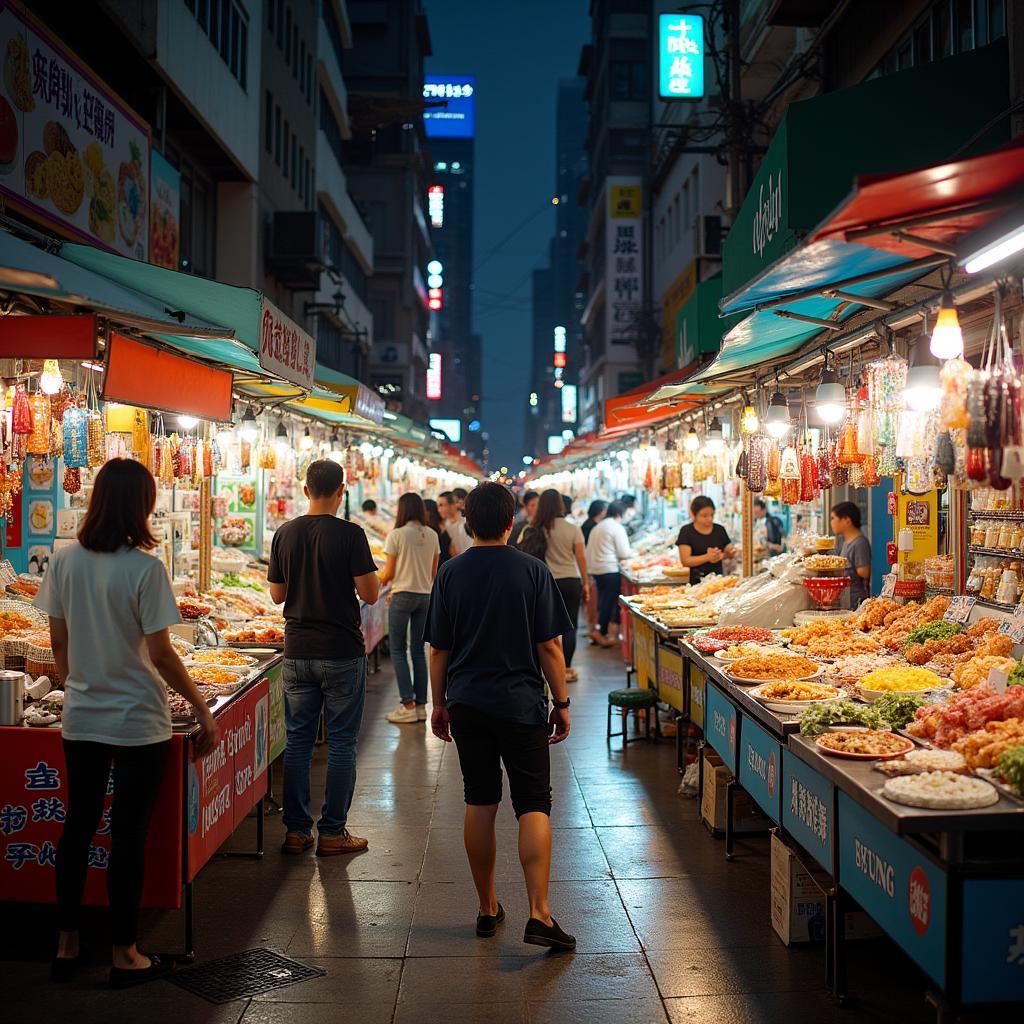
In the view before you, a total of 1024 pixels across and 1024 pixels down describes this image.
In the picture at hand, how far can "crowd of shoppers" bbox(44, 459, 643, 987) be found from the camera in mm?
4559

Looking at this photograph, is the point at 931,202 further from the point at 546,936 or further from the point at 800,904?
the point at 546,936

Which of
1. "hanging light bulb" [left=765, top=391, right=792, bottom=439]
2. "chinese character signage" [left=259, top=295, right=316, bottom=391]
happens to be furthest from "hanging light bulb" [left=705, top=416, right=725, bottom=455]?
"chinese character signage" [left=259, top=295, right=316, bottom=391]

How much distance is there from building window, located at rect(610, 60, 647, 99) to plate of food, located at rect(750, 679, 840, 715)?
150ft

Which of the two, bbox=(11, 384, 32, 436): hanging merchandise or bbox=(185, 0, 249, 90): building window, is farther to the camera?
bbox=(185, 0, 249, 90): building window

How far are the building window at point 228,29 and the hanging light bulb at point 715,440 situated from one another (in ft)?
30.3

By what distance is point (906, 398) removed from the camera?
5133mm

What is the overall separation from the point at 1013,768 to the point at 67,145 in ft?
28.2

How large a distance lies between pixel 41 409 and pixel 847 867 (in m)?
5.35

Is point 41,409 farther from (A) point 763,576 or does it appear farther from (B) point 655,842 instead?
(A) point 763,576

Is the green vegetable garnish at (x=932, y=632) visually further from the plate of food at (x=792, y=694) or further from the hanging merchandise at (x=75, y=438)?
the hanging merchandise at (x=75, y=438)

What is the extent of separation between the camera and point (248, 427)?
10.3 meters

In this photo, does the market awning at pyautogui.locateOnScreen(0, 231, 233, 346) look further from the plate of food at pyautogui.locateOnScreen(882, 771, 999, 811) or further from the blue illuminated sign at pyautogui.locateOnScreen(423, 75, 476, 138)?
the blue illuminated sign at pyautogui.locateOnScreen(423, 75, 476, 138)

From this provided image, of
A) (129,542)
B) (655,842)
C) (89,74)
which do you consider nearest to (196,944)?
(129,542)

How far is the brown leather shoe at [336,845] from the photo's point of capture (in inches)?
258
